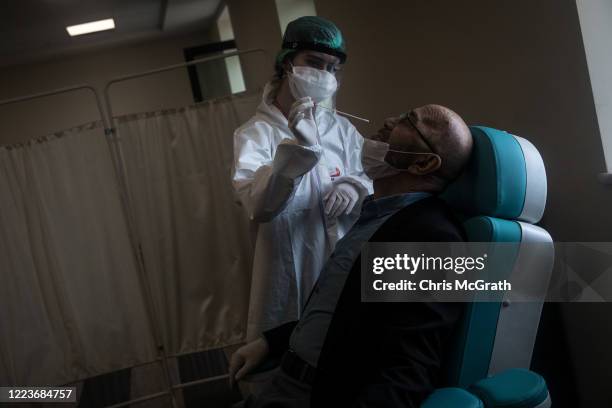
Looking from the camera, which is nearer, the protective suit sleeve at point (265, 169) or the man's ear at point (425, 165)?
the man's ear at point (425, 165)

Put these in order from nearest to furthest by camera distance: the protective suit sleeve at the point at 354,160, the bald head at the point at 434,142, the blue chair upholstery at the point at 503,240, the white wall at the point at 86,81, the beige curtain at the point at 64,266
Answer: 1. the blue chair upholstery at the point at 503,240
2. the bald head at the point at 434,142
3. the protective suit sleeve at the point at 354,160
4. the beige curtain at the point at 64,266
5. the white wall at the point at 86,81

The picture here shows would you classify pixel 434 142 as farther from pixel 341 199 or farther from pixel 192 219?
pixel 192 219

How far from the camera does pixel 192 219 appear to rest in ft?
9.31

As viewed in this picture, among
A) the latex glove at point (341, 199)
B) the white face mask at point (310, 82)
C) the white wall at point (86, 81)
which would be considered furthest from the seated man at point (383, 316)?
the white wall at point (86, 81)

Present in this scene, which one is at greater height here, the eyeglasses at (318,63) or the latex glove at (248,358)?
the eyeglasses at (318,63)

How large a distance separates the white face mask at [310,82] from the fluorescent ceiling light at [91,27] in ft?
19.5

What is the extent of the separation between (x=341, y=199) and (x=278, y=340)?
0.53m

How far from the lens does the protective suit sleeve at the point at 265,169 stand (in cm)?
170

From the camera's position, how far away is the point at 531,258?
1231 millimetres

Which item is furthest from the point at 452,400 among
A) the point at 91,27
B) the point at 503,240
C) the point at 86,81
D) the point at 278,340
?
the point at 86,81

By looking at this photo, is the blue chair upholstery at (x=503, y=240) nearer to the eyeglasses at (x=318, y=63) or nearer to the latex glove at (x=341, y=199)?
the latex glove at (x=341, y=199)

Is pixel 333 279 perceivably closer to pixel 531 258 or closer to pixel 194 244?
pixel 531 258

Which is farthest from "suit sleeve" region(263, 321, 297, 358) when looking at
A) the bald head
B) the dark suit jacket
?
the bald head

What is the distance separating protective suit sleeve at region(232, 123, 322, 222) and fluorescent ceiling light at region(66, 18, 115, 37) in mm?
5902
